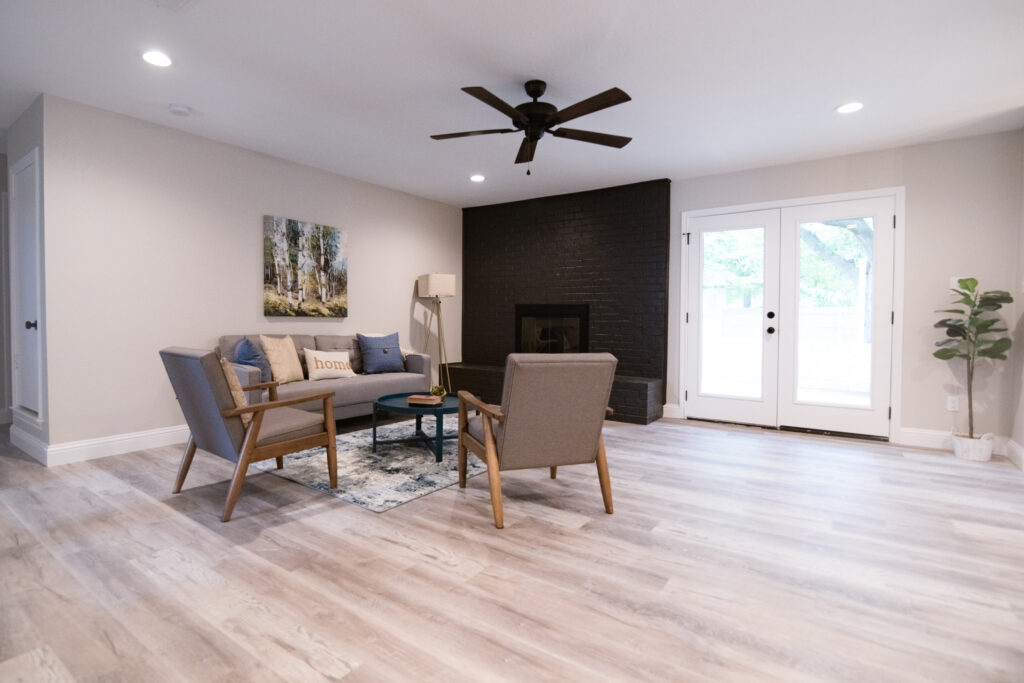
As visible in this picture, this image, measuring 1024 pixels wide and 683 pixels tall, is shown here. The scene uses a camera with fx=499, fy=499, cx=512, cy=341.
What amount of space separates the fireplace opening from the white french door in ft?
4.15

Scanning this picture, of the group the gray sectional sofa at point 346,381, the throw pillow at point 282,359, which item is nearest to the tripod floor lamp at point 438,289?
the gray sectional sofa at point 346,381

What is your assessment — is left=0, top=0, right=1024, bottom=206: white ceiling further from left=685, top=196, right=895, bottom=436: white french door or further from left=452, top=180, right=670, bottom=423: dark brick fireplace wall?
left=452, top=180, right=670, bottom=423: dark brick fireplace wall

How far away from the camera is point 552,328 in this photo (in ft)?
20.9

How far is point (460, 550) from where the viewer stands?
2270 mm

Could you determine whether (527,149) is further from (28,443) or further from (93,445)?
(28,443)

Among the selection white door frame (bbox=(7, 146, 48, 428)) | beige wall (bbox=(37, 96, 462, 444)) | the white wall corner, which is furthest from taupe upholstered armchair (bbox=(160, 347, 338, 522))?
the white wall corner

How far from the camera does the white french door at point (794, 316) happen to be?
4508 millimetres

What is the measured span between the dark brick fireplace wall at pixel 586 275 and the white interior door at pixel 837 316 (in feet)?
4.02

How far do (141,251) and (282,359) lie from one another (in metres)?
1.33

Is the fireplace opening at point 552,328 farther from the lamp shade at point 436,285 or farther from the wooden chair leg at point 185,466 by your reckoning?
the wooden chair leg at point 185,466

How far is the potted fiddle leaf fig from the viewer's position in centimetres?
382

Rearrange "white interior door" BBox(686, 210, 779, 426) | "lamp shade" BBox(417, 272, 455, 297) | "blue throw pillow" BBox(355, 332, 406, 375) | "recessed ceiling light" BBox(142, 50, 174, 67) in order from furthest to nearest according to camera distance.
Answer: "lamp shade" BBox(417, 272, 455, 297) < "blue throw pillow" BBox(355, 332, 406, 375) < "white interior door" BBox(686, 210, 779, 426) < "recessed ceiling light" BBox(142, 50, 174, 67)

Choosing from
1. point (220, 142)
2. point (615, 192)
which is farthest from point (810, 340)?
point (220, 142)

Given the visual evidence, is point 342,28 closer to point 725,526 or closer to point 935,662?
point 725,526
